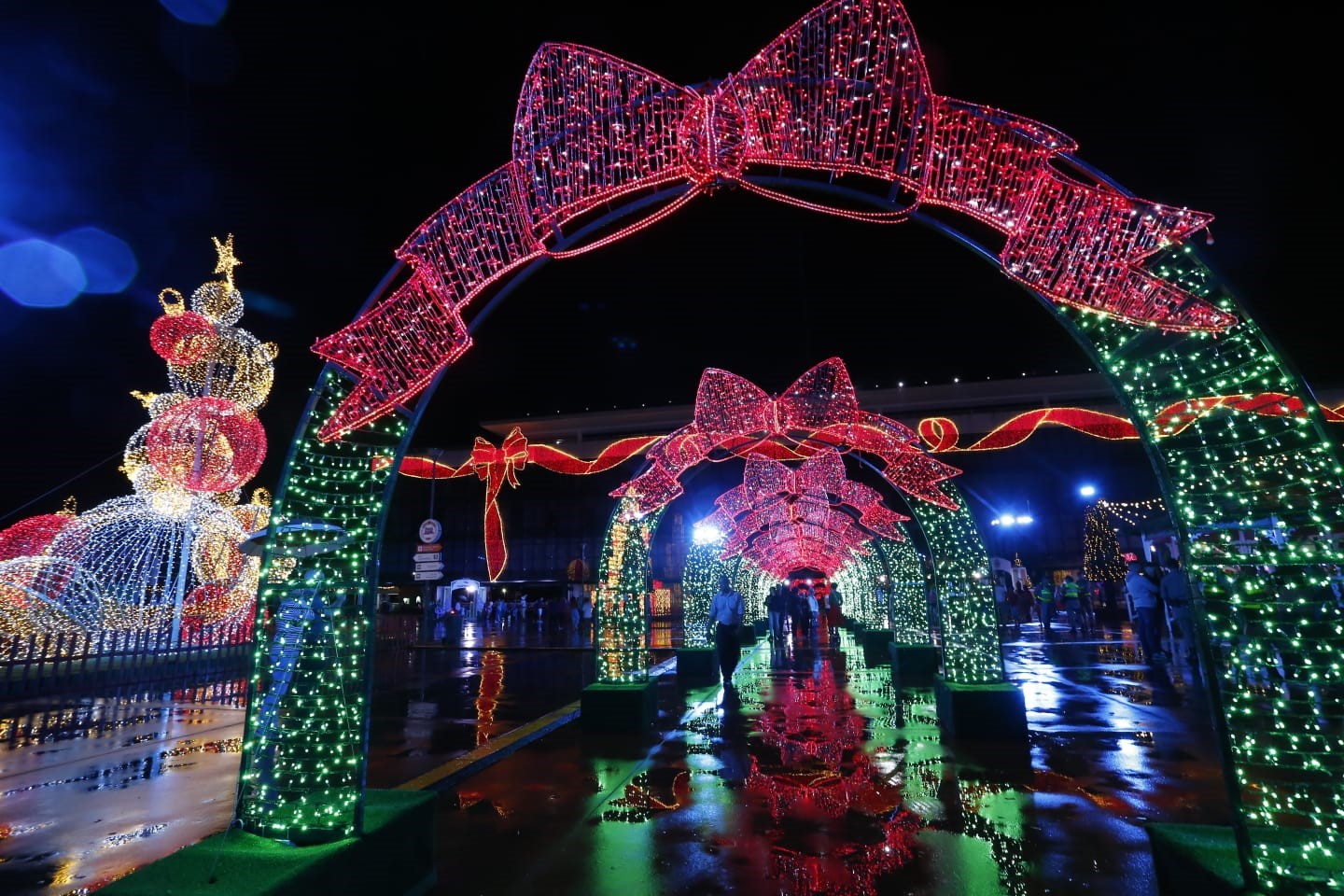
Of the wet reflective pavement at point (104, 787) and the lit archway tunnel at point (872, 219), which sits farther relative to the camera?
the wet reflective pavement at point (104, 787)

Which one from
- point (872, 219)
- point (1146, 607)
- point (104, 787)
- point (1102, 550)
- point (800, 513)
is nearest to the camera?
point (872, 219)

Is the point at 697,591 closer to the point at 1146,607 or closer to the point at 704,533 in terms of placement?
the point at 704,533

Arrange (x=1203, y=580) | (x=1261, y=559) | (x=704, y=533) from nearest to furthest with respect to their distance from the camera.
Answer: (x=1261, y=559), (x=1203, y=580), (x=704, y=533)

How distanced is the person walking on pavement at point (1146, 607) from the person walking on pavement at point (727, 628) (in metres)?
7.00

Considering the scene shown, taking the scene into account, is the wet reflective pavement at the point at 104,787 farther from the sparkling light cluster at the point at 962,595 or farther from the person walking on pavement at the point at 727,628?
the sparkling light cluster at the point at 962,595

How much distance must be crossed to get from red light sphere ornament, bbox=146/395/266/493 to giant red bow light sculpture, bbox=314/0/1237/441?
37.1 ft

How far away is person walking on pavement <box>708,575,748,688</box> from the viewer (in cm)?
1005

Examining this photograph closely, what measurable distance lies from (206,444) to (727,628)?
11006 mm

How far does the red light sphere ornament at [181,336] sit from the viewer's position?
12711 millimetres

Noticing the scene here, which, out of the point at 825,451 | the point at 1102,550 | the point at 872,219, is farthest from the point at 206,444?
the point at 1102,550

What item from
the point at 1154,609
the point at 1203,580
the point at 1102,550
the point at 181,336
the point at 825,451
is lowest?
the point at 1154,609

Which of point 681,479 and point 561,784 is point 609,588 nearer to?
point 681,479

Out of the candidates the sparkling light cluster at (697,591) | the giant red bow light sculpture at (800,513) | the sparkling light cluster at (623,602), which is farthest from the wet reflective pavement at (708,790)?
the giant red bow light sculpture at (800,513)

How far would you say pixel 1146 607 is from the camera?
11.4m
